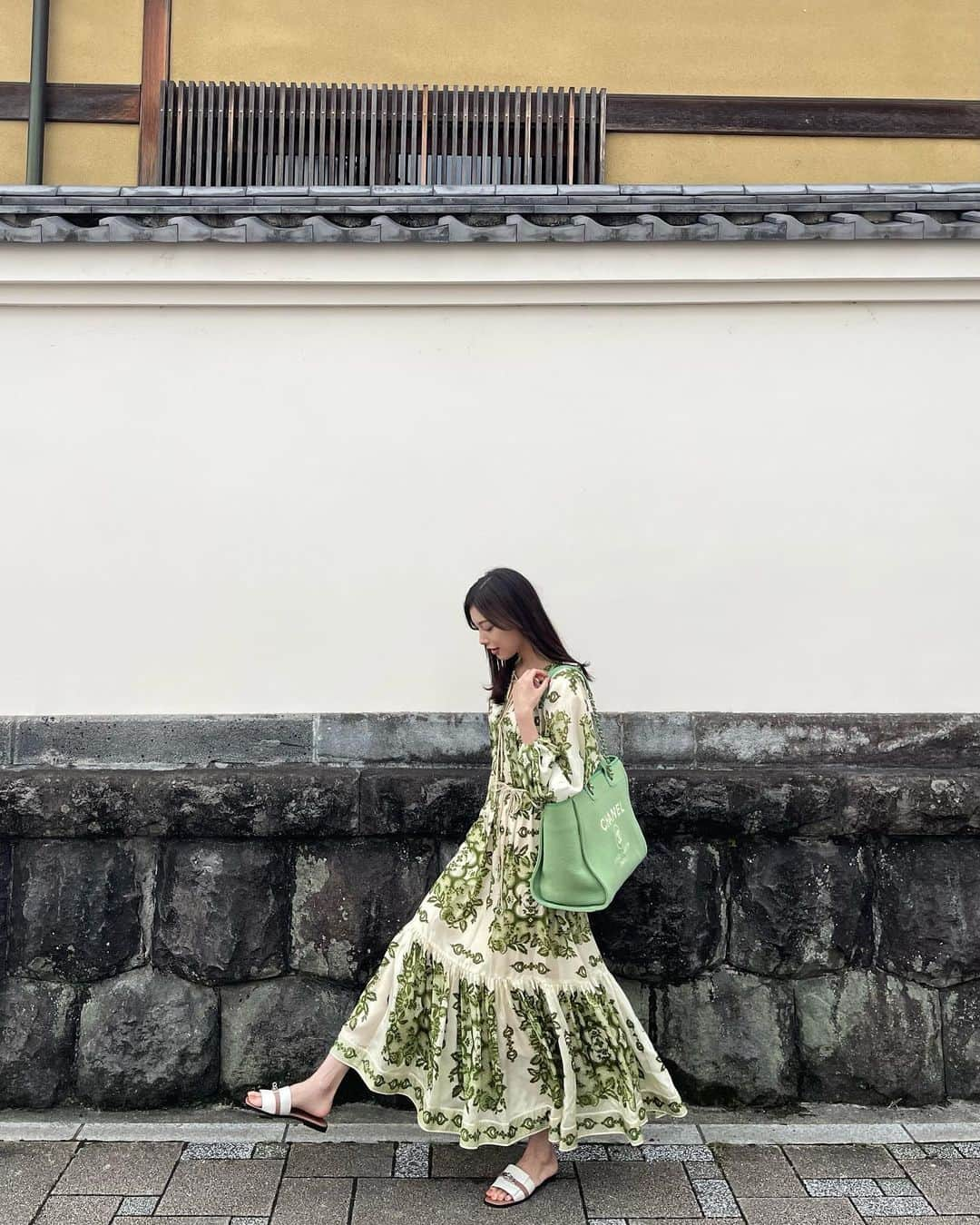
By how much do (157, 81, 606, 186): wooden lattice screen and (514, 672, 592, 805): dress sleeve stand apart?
426 centimetres

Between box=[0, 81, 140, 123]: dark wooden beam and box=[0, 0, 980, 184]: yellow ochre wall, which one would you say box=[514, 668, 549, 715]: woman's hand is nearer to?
box=[0, 0, 980, 184]: yellow ochre wall

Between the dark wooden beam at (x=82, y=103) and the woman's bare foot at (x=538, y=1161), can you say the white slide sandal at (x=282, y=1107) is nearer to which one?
the woman's bare foot at (x=538, y=1161)

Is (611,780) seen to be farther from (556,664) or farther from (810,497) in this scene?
(810,497)

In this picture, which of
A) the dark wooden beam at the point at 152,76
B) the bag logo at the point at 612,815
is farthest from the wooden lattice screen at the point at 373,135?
the bag logo at the point at 612,815

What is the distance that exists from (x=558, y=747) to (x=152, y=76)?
5491 mm

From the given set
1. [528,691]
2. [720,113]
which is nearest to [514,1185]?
[528,691]

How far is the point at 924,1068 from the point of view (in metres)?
4.23

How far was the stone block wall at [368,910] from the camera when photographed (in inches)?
164

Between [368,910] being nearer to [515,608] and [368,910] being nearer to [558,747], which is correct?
[558,747]

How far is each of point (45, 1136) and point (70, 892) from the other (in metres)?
0.84

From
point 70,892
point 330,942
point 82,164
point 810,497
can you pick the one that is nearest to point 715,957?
point 330,942

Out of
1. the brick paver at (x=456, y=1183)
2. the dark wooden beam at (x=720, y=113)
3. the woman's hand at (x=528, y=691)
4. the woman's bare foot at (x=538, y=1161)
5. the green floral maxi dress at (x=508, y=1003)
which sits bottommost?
the brick paver at (x=456, y=1183)

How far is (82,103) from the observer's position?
6875 millimetres

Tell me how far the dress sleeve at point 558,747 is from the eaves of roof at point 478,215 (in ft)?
5.69
